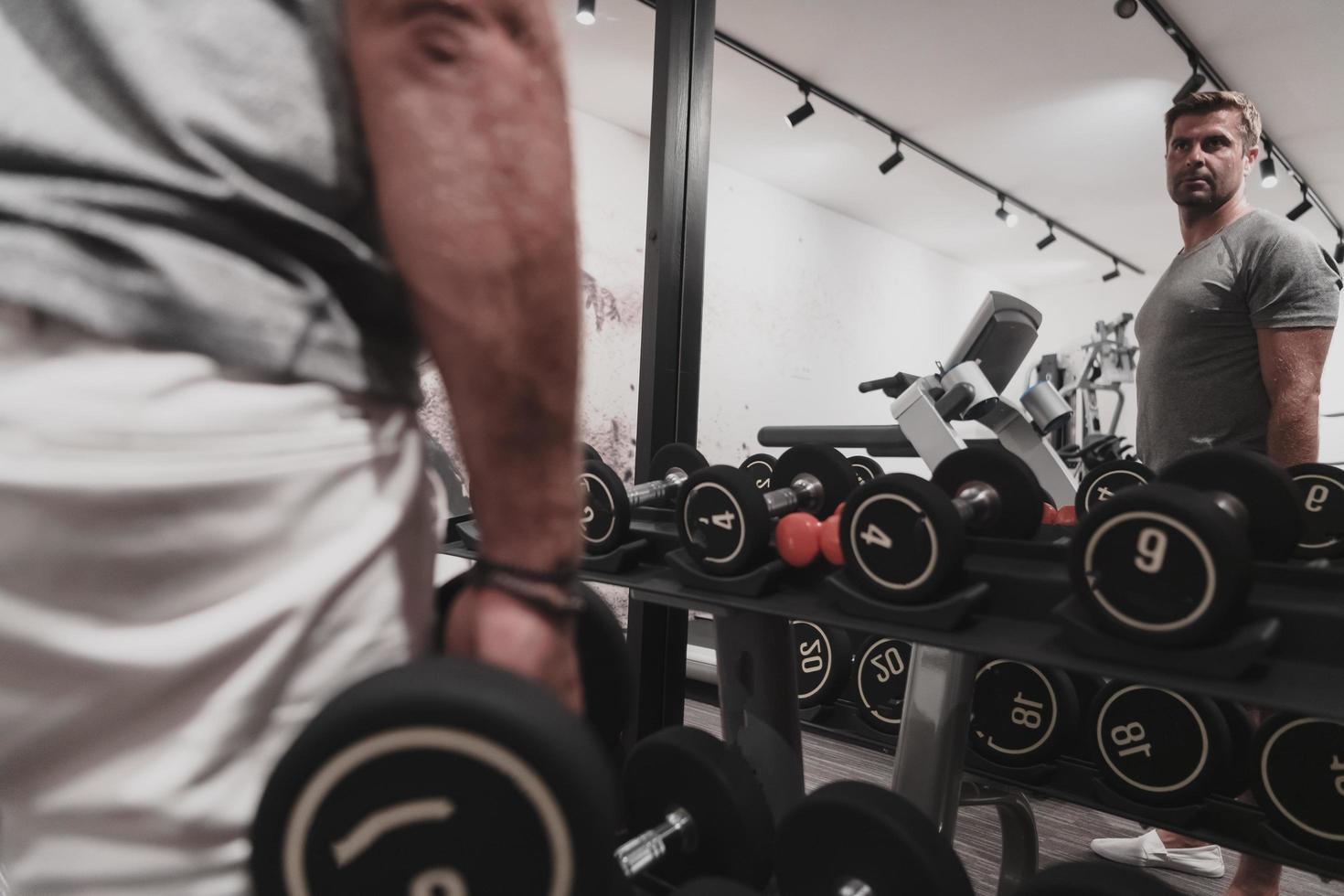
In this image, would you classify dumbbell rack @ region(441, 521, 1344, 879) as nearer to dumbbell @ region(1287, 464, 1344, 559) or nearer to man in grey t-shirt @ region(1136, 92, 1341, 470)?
dumbbell @ region(1287, 464, 1344, 559)

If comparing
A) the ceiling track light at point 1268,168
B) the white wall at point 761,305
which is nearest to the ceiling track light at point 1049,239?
the white wall at point 761,305

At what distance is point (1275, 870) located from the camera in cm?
146

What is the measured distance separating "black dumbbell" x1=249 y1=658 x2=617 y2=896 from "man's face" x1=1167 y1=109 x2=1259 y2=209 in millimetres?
2050

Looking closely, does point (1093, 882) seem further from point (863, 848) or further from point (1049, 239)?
point (1049, 239)

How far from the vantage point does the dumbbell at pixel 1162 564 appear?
0.73 m

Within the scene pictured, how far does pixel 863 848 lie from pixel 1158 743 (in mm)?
710

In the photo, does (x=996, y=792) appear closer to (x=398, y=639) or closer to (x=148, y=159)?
(x=398, y=639)

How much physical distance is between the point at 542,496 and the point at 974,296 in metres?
6.37

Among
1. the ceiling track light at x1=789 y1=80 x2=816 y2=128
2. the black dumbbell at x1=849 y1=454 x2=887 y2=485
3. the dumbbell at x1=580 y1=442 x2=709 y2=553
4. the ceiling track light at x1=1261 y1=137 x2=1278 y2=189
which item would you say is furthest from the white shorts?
the ceiling track light at x1=1261 y1=137 x2=1278 y2=189

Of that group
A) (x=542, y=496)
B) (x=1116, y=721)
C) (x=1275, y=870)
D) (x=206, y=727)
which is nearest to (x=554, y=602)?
(x=542, y=496)

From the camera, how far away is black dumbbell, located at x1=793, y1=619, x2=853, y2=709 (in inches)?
63.1

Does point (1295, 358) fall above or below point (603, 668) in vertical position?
Result: above

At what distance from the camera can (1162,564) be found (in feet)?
2.49

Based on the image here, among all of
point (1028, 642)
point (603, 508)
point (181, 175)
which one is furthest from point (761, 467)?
point (181, 175)
